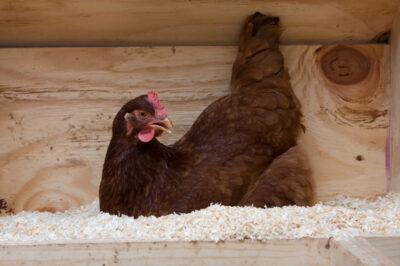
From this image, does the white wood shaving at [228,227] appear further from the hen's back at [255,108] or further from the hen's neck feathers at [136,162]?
the hen's back at [255,108]

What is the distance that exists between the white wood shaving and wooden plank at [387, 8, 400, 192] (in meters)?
0.77

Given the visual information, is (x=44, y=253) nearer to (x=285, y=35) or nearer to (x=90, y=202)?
(x=90, y=202)

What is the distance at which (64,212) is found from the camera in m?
2.52

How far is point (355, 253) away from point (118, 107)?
1.43m

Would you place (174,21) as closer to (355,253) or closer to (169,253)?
(169,253)

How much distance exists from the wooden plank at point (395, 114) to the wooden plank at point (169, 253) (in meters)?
1.20

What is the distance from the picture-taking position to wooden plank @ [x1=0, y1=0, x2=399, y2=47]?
2410 millimetres

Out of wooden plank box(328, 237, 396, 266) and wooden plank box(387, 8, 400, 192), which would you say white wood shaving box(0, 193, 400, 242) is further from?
wooden plank box(387, 8, 400, 192)

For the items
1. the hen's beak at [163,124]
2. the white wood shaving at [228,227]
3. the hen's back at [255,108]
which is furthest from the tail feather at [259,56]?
the white wood shaving at [228,227]

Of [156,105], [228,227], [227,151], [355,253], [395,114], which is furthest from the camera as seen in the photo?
[395,114]

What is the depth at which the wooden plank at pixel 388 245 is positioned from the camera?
1.37 metres

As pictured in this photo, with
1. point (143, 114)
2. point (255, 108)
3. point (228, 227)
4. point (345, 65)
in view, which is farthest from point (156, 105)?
point (228, 227)

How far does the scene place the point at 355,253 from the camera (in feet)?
4.29

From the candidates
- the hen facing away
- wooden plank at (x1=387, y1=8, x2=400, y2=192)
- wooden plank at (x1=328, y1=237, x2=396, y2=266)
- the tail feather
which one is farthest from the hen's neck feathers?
wooden plank at (x1=328, y1=237, x2=396, y2=266)
